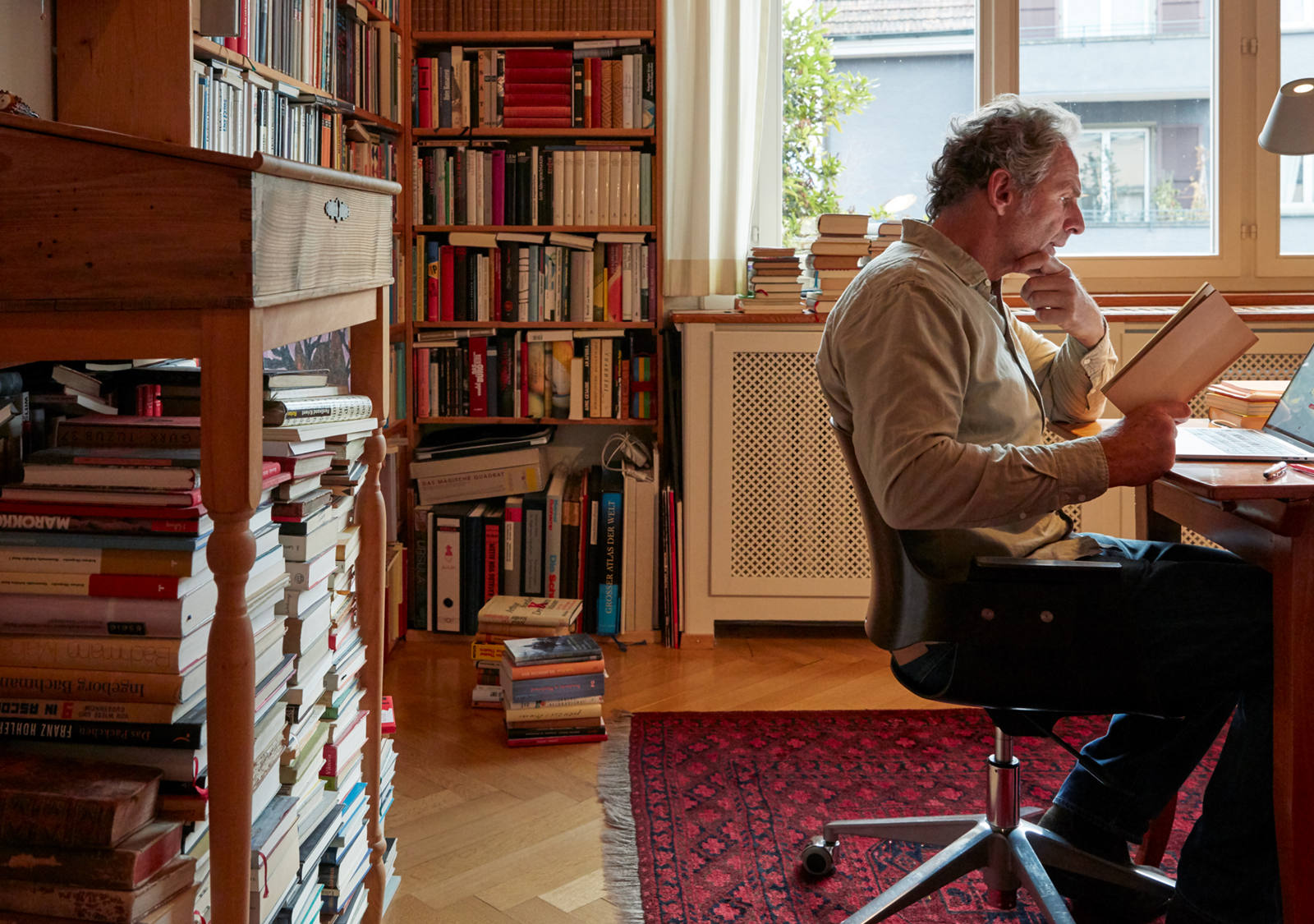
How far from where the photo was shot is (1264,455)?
1648mm

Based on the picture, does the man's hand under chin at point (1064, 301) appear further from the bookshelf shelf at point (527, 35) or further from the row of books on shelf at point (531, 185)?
the bookshelf shelf at point (527, 35)

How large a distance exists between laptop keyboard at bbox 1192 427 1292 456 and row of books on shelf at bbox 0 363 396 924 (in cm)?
129

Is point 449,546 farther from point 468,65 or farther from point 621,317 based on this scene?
point 468,65

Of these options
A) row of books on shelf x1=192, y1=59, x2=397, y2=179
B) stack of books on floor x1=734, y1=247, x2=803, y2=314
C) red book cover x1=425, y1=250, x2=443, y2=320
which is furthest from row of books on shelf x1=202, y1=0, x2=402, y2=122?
stack of books on floor x1=734, y1=247, x2=803, y2=314

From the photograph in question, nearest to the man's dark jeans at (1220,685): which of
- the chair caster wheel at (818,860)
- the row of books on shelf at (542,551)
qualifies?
the chair caster wheel at (818,860)

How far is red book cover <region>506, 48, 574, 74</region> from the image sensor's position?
3344 mm

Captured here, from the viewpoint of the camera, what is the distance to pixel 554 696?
2625 millimetres

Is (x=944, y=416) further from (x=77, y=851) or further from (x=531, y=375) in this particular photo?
(x=531, y=375)

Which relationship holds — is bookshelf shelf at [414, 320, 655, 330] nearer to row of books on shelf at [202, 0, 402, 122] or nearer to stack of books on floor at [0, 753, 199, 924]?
row of books on shelf at [202, 0, 402, 122]

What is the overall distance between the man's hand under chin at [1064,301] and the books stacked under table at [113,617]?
135 centimetres

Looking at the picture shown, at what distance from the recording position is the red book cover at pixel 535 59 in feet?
11.0

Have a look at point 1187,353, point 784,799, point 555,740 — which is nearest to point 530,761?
point 555,740

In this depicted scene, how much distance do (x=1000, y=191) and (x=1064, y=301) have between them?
10.7 inches

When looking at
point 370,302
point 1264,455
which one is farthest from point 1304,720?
point 370,302
